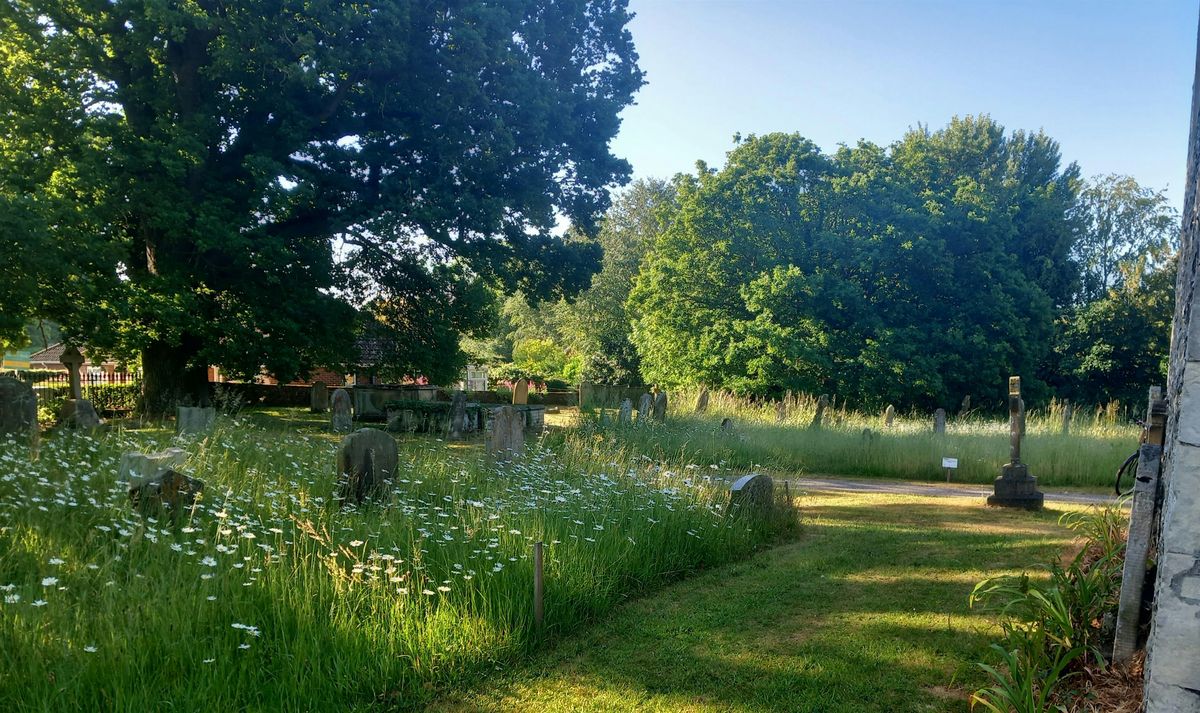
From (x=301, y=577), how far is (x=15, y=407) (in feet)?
26.7

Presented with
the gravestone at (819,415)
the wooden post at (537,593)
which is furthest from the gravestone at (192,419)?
the gravestone at (819,415)

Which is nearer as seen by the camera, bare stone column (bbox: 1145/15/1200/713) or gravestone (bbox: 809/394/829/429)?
bare stone column (bbox: 1145/15/1200/713)

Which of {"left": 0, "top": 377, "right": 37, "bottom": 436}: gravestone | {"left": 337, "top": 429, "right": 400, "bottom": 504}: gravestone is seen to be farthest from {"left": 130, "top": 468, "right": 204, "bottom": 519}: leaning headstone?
{"left": 0, "top": 377, "right": 37, "bottom": 436}: gravestone

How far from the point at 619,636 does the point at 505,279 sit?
48.1 feet

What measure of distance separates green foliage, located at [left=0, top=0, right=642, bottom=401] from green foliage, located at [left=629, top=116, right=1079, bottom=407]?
1180 cm

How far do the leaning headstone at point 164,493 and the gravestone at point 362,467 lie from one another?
1303mm

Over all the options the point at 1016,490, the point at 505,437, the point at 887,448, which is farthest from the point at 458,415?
the point at 1016,490

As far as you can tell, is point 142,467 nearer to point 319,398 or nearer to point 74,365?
point 74,365

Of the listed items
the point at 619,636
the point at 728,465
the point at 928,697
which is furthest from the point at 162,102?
the point at 928,697

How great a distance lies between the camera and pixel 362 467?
23.4 feet

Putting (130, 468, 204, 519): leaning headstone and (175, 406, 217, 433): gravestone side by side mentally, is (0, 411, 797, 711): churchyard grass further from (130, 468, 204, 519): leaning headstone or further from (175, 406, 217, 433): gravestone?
(175, 406, 217, 433): gravestone

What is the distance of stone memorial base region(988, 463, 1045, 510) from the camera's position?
10305mm

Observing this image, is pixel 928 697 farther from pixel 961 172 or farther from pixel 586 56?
pixel 961 172

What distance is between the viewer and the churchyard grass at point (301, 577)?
370 centimetres
